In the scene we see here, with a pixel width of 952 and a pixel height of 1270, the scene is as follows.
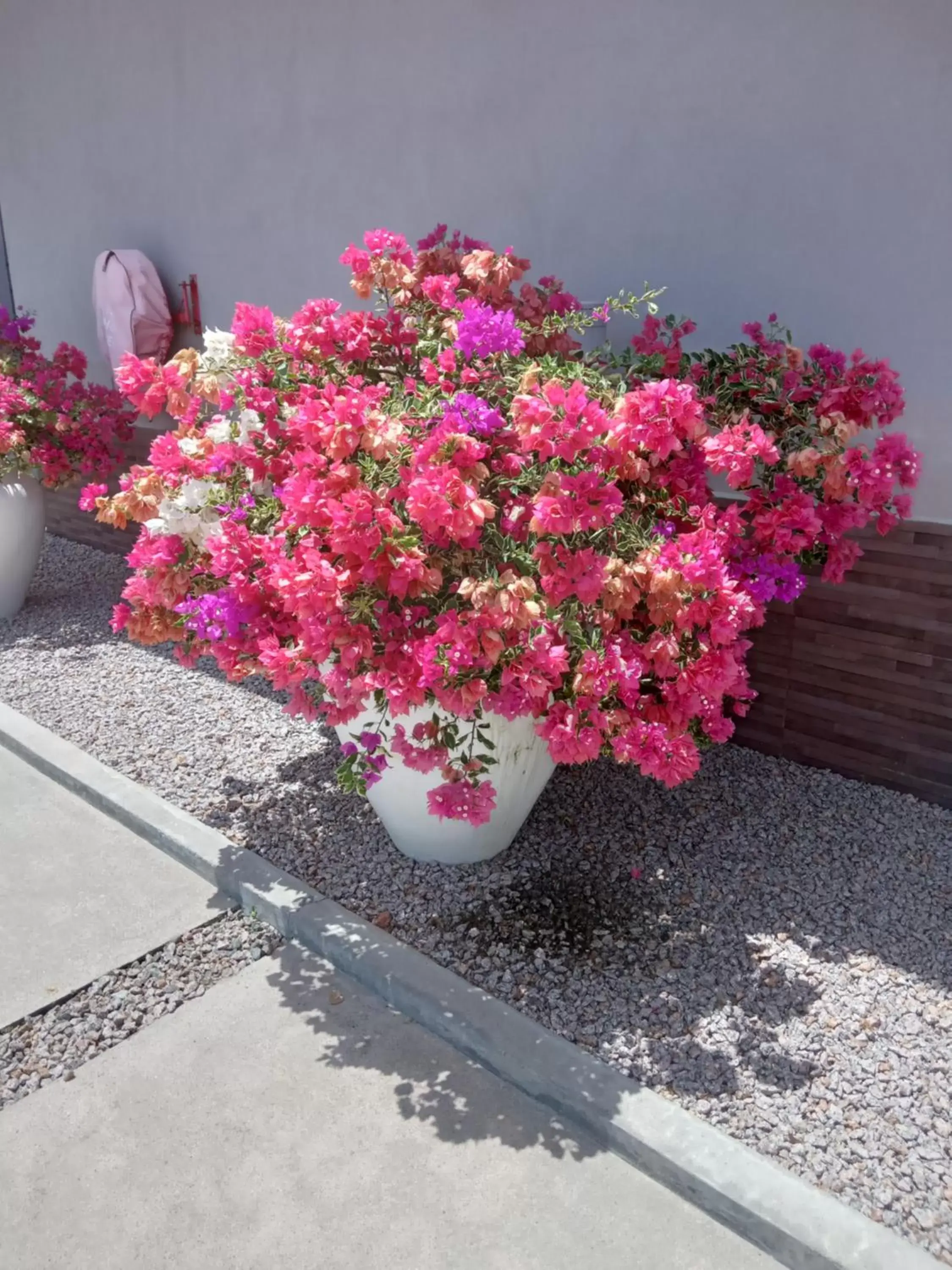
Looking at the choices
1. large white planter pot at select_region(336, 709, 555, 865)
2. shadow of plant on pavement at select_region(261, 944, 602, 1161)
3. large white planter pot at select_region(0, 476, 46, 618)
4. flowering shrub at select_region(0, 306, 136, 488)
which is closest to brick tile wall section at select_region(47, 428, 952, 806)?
large white planter pot at select_region(336, 709, 555, 865)

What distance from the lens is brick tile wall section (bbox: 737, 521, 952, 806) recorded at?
10.7 ft

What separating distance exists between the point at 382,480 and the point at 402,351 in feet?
2.56

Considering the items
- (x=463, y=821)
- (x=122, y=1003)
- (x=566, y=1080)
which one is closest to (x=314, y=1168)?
(x=566, y=1080)

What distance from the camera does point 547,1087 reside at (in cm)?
229

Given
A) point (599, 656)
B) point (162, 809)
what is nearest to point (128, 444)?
point (162, 809)

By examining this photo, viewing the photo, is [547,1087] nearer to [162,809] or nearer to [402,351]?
[162,809]

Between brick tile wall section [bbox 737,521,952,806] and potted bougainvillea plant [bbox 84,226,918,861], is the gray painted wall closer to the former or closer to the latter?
brick tile wall section [bbox 737,521,952,806]

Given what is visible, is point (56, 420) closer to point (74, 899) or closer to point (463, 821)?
point (74, 899)

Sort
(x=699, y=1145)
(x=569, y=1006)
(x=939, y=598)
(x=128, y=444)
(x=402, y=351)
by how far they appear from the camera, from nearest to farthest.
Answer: (x=699, y=1145), (x=569, y=1006), (x=402, y=351), (x=939, y=598), (x=128, y=444)

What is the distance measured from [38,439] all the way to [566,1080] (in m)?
4.36

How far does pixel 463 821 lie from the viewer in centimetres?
294

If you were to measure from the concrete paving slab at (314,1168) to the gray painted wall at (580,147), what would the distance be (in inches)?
88.4

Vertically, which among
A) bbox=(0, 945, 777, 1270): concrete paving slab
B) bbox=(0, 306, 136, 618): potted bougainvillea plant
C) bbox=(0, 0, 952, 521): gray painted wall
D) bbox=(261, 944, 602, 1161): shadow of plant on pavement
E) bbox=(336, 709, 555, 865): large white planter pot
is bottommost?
bbox=(0, 945, 777, 1270): concrete paving slab

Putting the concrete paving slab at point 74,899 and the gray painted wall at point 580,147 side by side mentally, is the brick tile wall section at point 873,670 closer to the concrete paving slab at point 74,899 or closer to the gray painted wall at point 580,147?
the gray painted wall at point 580,147
